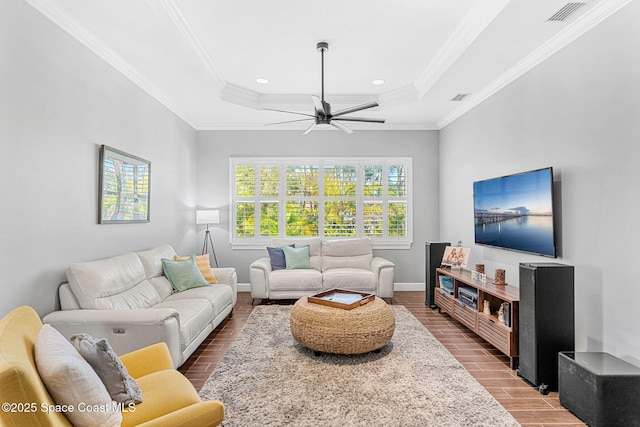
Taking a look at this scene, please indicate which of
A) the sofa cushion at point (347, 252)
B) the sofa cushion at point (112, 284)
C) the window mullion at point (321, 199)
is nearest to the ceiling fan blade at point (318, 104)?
the sofa cushion at point (112, 284)

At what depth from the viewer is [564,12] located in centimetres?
263

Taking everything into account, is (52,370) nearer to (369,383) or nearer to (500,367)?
(369,383)

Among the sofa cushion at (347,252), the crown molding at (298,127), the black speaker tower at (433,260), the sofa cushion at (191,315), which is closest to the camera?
the sofa cushion at (191,315)

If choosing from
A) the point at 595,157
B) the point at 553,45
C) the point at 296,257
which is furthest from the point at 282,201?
the point at 595,157

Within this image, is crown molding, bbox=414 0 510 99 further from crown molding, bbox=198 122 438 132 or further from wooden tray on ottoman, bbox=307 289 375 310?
wooden tray on ottoman, bbox=307 289 375 310

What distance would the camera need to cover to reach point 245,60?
398cm

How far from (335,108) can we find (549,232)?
330 centimetres

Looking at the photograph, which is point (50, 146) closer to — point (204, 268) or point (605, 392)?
point (204, 268)

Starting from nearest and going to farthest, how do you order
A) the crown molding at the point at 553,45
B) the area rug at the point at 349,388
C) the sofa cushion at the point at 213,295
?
the area rug at the point at 349,388, the crown molding at the point at 553,45, the sofa cushion at the point at 213,295

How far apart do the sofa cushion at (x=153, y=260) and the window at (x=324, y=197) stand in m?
2.03

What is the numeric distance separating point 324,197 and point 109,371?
15.6 feet

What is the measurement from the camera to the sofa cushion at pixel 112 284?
2.79m

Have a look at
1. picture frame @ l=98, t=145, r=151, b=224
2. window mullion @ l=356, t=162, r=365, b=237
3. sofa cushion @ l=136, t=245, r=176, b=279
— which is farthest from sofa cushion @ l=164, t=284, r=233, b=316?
window mullion @ l=356, t=162, r=365, b=237

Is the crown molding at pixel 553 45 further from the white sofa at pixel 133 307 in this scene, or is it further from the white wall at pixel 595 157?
the white sofa at pixel 133 307
